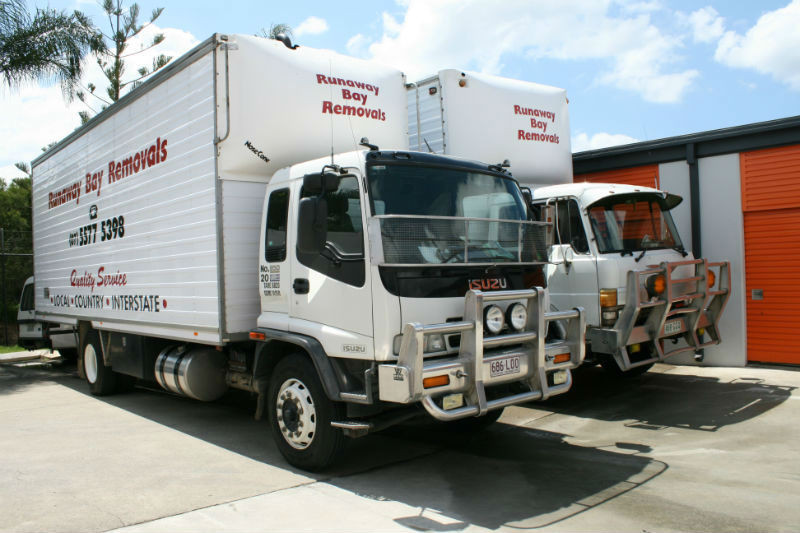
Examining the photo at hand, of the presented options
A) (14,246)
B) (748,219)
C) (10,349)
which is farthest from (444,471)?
(14,246)

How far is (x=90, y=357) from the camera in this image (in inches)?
378

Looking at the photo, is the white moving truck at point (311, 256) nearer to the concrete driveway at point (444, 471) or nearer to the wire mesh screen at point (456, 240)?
the wire mesh screen at point (456, 240)

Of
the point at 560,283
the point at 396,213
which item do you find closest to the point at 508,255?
the point at 396,213

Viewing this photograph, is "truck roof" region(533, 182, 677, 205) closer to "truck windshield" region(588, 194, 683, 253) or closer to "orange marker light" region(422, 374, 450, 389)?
"truck windshield" region(588, 194, 683, 253)

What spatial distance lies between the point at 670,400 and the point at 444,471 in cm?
380

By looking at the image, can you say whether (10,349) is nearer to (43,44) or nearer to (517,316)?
(43,44)

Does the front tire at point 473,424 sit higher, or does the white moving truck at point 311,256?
→ the white moving truck at point 311,256

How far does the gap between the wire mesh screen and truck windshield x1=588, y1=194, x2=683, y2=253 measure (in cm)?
211

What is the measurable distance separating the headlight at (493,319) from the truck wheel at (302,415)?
1.35 meters

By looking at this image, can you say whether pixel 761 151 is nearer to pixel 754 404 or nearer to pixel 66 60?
pixel 754 404

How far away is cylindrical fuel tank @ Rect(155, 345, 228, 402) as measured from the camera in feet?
23.0

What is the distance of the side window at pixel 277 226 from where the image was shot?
5.68 meters

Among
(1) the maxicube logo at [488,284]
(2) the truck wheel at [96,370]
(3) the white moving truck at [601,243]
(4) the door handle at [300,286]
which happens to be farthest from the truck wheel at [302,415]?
(2) the truck wheel at [96,370]

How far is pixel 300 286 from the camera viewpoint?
17.7ft
